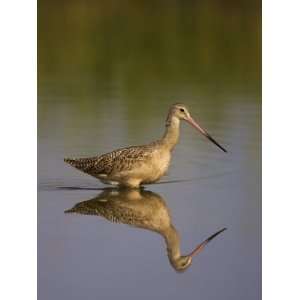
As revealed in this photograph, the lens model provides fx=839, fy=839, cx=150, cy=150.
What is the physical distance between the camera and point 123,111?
284 centimetres

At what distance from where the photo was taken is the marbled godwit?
2.76 metres

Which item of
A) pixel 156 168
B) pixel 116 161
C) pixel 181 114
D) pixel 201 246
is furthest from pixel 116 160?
pixel 201 246

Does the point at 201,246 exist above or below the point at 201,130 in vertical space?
below

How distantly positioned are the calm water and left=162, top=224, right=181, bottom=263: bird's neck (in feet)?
0.05

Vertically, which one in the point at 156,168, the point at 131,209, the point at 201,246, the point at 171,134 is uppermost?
the point at 171,134

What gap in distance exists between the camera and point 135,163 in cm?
276

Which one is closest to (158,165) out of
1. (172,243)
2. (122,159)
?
(122,159)

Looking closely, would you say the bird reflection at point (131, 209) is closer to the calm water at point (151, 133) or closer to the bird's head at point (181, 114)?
the calm water at point (151, 133)

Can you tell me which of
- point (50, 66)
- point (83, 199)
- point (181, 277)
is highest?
point (50, 66)

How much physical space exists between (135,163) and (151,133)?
4.5 inches

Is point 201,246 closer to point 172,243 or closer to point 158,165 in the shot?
point 172,243
